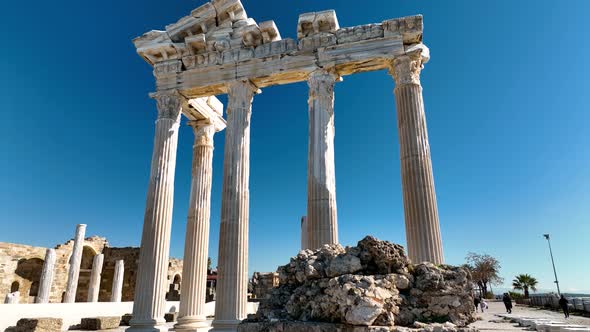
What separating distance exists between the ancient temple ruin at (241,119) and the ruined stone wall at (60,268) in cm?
2059

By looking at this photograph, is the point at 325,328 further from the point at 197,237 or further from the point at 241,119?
the point at 197,237

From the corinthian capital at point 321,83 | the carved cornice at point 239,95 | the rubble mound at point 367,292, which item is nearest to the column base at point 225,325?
the rubble mound at point 367,292

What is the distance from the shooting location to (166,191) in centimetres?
1453

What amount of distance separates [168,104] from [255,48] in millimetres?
4279

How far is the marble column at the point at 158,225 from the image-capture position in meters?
13.1

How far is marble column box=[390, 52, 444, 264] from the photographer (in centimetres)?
1127

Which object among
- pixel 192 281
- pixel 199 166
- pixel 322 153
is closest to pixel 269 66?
pixel 322 153

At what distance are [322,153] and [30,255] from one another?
2839cm

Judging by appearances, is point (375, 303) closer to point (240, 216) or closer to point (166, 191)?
point (240, 216)

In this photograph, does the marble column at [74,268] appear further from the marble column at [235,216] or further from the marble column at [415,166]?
the marble column at [415,166]

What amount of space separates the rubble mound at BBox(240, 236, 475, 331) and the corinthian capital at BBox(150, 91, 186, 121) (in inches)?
463

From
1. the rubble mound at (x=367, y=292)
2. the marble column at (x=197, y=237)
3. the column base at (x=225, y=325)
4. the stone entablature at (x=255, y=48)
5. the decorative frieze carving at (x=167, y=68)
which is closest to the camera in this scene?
the rubble mound at (x=367, y=292)

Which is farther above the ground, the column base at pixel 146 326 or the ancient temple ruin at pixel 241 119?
the ancient temple ruin at pixel 241 119

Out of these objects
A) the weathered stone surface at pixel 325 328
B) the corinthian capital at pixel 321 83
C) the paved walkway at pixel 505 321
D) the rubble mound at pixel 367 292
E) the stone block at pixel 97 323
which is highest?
the corinthian capital at pixel 321 83
